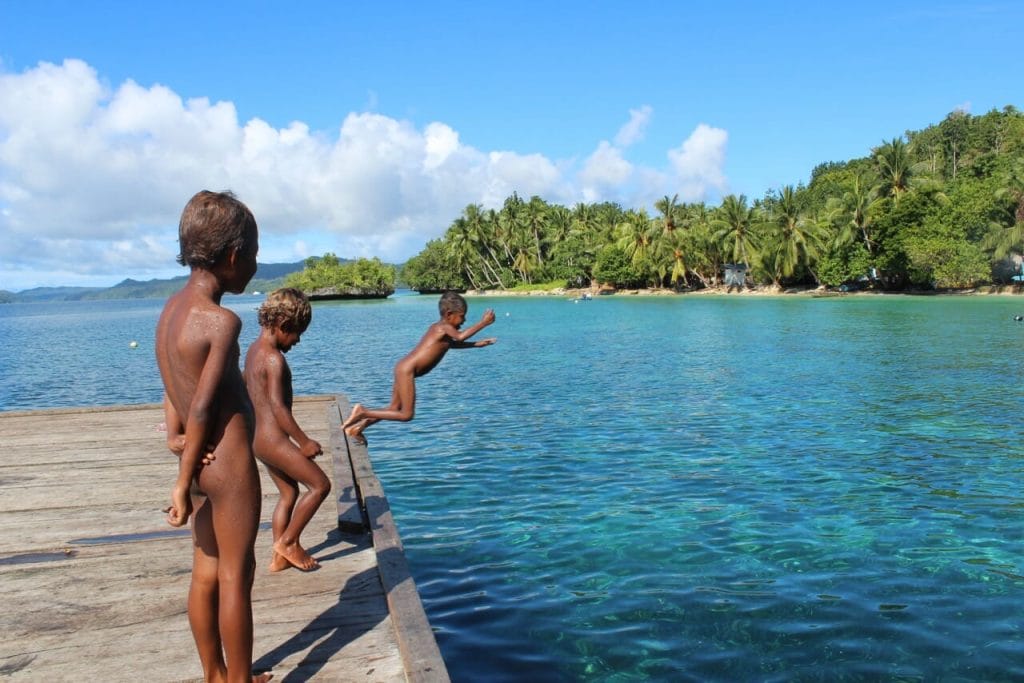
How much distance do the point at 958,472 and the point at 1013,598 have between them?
497 centimetres

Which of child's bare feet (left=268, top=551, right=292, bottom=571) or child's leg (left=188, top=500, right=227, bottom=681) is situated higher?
child's leg (left=188, top=500, right=227, bottom=681)

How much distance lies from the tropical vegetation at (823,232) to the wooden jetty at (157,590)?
7046cm

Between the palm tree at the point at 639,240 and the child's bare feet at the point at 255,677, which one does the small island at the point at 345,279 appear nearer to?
the palm tree at the point at 639,240

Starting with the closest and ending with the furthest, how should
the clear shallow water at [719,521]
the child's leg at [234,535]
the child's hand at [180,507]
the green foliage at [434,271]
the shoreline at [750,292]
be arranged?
1. the child's hand at [180,507]
2. the child's leg at [234,535]
3. the clear shallow water at [719,521]
4. the shoreline at [750,292]
5. the green foliage at [434,271]

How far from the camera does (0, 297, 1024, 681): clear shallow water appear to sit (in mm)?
6375

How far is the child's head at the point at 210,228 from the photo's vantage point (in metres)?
3.27

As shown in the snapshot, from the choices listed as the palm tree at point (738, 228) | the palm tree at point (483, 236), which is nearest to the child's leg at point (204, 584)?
the palm tree at point (738, 228)

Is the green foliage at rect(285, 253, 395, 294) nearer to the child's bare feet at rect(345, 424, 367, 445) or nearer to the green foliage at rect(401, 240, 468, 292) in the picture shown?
the green foliage at rect(401, 240, 468, 292)

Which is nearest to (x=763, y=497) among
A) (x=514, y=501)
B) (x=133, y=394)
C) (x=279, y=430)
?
(x=514, y=501)

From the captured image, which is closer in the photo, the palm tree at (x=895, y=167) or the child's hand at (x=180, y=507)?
the child's hand at (x=180, y=507)

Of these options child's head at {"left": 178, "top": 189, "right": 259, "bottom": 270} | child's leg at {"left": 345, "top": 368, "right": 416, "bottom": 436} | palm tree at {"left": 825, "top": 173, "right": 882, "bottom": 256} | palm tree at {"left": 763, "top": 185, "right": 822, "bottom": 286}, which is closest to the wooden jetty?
child's leg at {"left": 345, "top": 368, "right": 416, "bottom": 436}

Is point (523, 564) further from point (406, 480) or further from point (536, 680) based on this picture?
point (406, 480)

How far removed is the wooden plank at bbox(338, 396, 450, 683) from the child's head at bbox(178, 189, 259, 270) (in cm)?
209

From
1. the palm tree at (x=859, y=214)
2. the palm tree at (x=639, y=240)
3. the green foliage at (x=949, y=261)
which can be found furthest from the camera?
the palm tree at (x=639, y=240)
